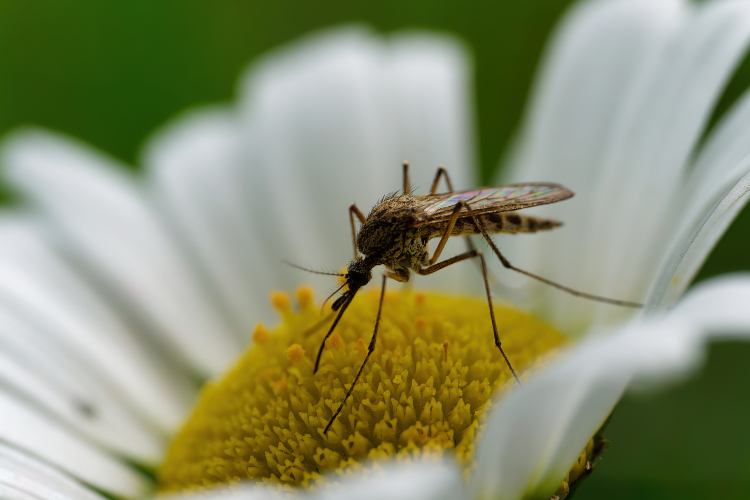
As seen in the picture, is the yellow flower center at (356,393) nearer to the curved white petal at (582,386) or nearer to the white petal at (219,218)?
the curved white petal at (582,386)

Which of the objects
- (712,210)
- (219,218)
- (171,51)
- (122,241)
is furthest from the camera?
(171,51)

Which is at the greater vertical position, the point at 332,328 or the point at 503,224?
the point at 503,224

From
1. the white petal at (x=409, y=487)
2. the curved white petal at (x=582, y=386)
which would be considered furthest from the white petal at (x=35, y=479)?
the curved white petal at (x=582, y=386)

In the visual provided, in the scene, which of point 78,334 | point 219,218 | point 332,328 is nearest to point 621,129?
point 332,328

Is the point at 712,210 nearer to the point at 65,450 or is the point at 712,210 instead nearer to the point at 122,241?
the point at 65,450

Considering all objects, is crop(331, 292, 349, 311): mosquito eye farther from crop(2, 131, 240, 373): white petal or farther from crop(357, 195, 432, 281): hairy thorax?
crop(2, 131, 240, 373): white petal

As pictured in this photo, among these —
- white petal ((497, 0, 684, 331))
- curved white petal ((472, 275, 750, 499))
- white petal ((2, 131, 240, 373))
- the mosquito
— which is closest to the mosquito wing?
the mosquito

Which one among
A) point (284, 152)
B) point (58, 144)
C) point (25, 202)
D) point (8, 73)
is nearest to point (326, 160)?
point (284, 152)
